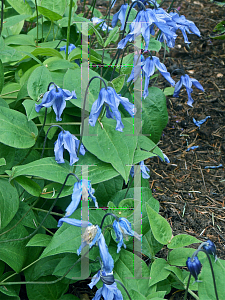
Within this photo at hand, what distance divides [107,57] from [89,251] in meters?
1.74

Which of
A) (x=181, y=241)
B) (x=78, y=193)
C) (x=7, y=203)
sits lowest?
(x=181, y=241)

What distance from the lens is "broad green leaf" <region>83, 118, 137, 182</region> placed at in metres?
1.76

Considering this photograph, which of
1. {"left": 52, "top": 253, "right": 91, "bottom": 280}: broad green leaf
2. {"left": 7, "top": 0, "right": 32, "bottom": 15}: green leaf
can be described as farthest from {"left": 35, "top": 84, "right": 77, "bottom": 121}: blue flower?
{"left": 7, "top": 0, "right": 32, "bottom": 15}: green leaf

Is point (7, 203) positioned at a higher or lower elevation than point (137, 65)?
lower

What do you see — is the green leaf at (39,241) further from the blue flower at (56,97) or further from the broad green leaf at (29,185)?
the blue flower at (56,97)

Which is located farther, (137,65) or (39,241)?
(137,65)

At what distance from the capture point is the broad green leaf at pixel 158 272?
1.64 m

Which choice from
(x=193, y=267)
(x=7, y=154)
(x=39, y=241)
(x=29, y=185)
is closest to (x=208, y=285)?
(x=193, y=267)

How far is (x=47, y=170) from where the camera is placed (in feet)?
5.56

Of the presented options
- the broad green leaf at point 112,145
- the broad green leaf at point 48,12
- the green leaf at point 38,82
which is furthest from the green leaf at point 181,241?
the broad green leaf at point 48,12

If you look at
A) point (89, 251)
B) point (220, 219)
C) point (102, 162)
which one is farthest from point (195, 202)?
point (89, 251)

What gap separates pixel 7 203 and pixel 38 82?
0.74 m

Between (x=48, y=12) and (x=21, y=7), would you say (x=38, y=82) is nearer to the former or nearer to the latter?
(x=48, y=12)

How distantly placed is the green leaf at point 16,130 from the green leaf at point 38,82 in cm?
17
